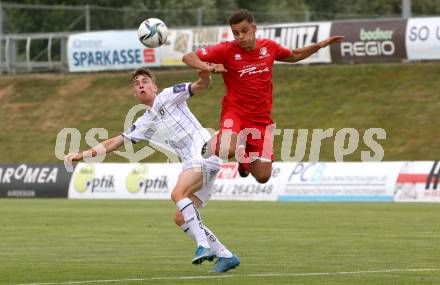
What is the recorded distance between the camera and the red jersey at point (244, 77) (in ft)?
49.2

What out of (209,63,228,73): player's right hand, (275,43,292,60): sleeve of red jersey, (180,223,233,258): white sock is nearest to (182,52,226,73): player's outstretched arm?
(209,63,228,73): player's right hand

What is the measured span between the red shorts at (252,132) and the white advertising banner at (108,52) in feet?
121

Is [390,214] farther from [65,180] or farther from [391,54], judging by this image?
[391,54]

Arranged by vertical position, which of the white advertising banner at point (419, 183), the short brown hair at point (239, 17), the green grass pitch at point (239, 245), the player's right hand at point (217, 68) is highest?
the short brown hair at point (239, 17)

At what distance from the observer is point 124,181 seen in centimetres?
3775

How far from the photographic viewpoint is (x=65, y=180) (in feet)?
129

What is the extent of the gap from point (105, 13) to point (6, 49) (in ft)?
16.2

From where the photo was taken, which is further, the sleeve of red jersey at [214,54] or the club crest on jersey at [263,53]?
the club crest on jersey at [263,53]

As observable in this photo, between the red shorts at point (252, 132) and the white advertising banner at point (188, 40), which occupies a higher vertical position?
the red shorts at point (252, 132)

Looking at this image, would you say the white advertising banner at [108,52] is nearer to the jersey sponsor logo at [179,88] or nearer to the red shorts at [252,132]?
the red shorts at [252,132]

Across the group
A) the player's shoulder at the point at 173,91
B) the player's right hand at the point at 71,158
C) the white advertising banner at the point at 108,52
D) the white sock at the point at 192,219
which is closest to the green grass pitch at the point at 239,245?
the white sock at the point at 192,219

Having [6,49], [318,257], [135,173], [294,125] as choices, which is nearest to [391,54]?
[294,125]

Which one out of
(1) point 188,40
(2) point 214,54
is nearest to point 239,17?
(2) point 214,54

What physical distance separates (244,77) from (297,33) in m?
33.2
